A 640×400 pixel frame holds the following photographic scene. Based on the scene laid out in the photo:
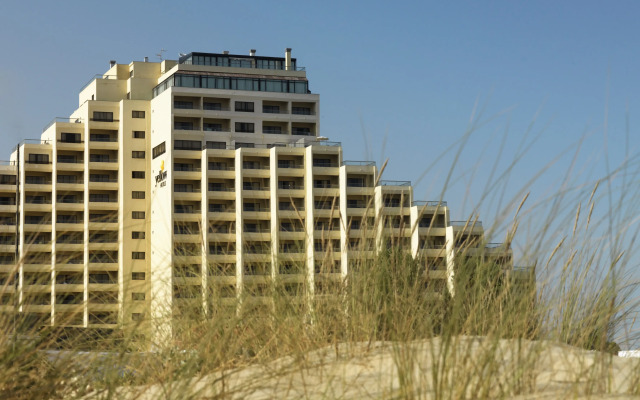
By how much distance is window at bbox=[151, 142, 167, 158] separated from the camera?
288 ft

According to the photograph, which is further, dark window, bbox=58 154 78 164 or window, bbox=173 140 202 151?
dark window, bbox=58 154 78 164

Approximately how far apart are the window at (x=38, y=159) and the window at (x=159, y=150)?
1238cm

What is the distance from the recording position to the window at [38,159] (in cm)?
9406

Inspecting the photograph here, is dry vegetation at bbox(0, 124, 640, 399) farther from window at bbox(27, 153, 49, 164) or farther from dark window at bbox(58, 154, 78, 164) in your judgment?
window at bbox(27, 153, 49, 164)

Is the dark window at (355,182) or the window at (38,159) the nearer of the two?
the dark window at (355,182)

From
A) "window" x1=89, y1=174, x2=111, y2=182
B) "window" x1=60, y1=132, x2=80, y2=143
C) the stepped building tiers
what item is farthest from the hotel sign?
"window" x1=60, y1=132, x2=80, y2=143

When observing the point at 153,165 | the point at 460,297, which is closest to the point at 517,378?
the point at 460,297

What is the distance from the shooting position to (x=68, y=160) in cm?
9338

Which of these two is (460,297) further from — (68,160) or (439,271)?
(68,160)

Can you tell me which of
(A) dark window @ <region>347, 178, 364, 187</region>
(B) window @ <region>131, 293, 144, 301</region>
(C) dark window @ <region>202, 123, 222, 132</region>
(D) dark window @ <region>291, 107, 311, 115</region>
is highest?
(D) dark window @ <region>291, 107, 311, 115</region>

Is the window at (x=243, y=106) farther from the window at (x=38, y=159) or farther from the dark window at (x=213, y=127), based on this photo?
the window at (x=38, y=159)

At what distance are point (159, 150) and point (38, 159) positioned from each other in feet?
47.1

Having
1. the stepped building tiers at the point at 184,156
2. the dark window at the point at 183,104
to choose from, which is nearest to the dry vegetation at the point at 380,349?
the stepped building tiers at the point at 184,156

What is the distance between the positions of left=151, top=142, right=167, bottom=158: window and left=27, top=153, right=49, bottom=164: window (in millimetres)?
12381
